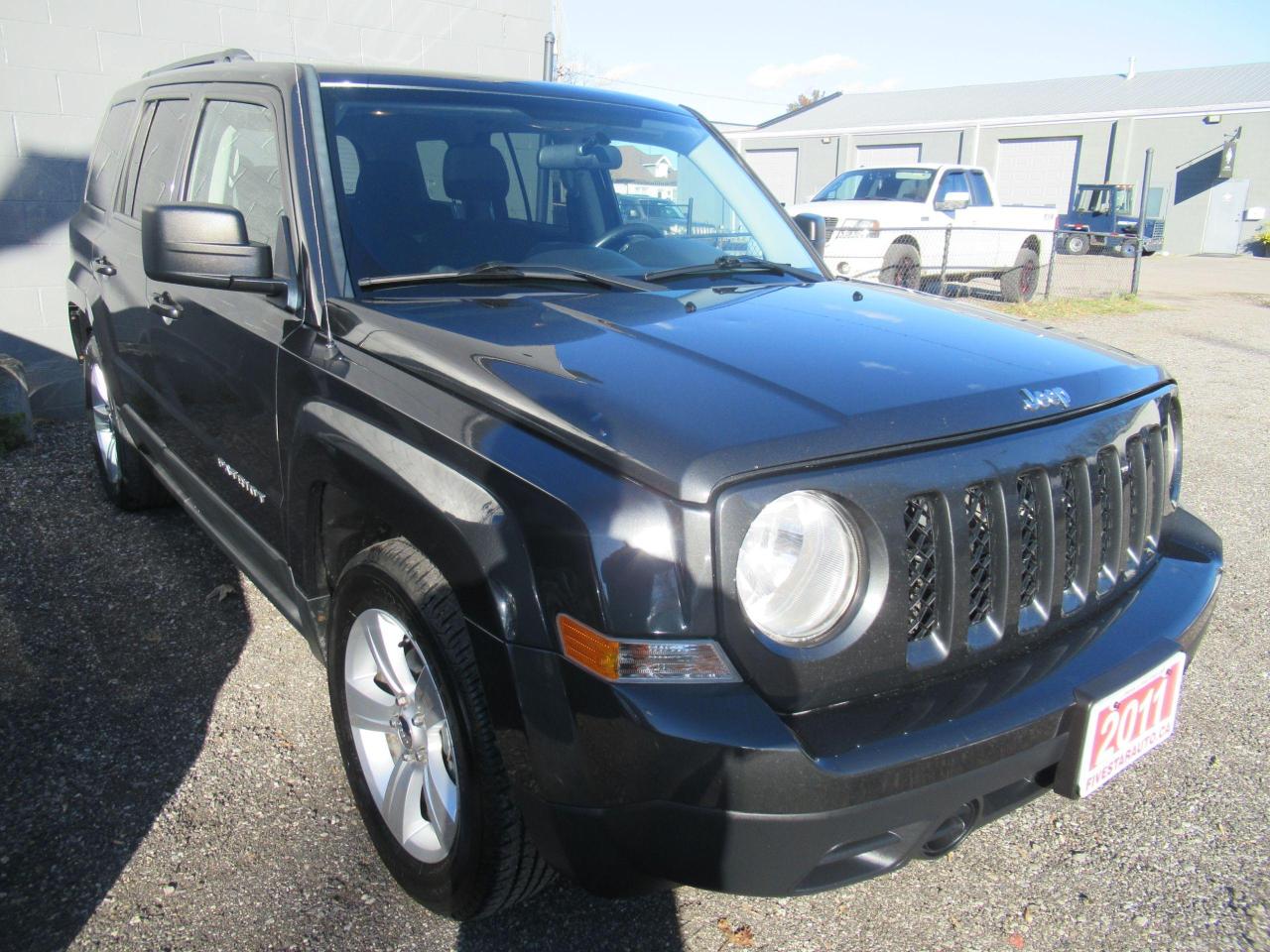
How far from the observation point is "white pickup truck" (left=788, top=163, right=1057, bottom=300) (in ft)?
39.6

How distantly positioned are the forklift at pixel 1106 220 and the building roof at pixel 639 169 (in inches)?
954

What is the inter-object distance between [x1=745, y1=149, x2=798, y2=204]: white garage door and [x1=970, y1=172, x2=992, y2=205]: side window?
25.5 metres

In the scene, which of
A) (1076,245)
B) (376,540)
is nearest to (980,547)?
(376,540)

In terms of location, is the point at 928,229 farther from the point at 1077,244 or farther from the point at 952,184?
the point at 1077,244

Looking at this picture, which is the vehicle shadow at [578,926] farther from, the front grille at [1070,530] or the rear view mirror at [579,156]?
the rear view mirror at [579,156]

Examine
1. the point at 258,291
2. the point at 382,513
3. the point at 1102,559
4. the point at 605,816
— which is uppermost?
Answer: the point at 258,291

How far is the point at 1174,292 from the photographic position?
669 inches

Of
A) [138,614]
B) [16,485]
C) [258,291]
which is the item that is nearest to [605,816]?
[258,291]

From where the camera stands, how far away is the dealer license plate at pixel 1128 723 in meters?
1.87

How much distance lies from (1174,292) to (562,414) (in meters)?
18.2

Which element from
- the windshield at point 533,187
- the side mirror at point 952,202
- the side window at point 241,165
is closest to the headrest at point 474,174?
the windshield at point 533,187

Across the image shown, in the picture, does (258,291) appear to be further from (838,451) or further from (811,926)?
(811,926)

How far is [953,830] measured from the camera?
6.04 ft

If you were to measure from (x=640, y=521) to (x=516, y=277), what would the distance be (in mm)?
1202
